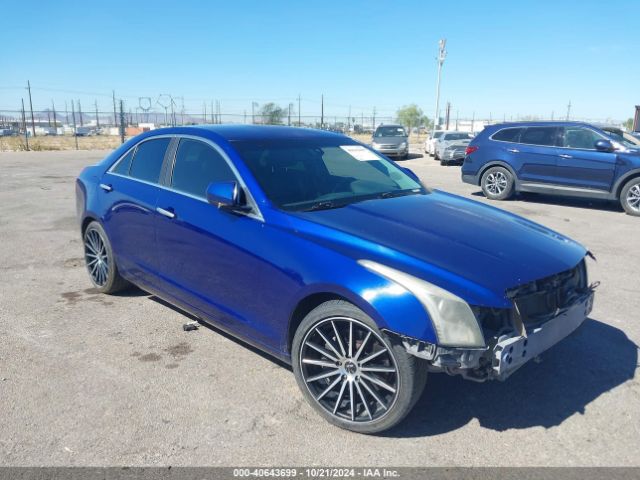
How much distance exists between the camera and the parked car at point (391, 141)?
78.1 ft

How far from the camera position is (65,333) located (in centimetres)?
440

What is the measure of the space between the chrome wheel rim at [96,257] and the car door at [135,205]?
307 mm

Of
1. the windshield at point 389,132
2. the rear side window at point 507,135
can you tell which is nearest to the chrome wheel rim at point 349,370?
the rear side window at point 507,135

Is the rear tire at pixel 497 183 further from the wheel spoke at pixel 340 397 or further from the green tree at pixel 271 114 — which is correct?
the green tree at pixel 271 114

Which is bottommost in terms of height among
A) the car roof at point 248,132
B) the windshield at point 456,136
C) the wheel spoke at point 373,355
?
the wheel spoke at point 373,355

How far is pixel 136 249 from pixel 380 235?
92.9 inches

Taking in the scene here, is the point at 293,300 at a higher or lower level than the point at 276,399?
higher

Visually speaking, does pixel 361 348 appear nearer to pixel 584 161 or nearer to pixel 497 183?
pixel 584 161

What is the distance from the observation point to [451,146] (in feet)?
70.2

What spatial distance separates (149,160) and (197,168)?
29.8 inches

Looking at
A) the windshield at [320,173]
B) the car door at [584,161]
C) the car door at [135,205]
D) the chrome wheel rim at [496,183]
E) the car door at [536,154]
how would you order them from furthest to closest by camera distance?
the chrome wheel rim at [496,183] → the car door at [536,154] → the car door at [584,161] → the car door at [135,205] → the windshield at [320,173]

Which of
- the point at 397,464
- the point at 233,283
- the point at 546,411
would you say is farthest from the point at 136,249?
the point at 546,411

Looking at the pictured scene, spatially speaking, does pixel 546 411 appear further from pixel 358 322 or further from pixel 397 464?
pixel 358 322

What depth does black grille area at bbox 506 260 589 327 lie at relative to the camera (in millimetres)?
2918
